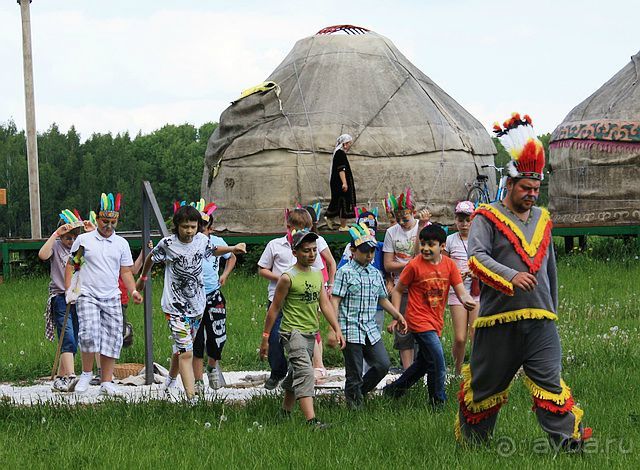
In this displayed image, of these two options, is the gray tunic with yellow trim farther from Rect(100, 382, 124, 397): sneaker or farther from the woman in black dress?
the woman in black dress

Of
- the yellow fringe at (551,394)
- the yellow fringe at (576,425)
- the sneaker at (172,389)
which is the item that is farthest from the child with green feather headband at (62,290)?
the yellow fringe at (576,425)

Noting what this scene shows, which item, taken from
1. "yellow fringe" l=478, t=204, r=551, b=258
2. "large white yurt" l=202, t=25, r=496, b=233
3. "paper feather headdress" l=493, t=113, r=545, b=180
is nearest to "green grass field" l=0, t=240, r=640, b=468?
"yellow fringe" l=478, t=204, r=551, b=258

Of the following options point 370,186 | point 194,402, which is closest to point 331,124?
point 370,186

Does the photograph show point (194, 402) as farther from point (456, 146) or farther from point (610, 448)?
point (456, 146)

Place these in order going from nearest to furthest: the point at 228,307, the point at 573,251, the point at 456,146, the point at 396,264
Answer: the point at 396,264, the point at 228,307, the point at 573,251, the point at 456,146

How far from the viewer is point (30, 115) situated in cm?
2194

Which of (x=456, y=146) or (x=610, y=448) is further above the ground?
(x=456, y=146)

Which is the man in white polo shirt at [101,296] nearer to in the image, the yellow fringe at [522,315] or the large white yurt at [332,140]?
the yellow fringe at [522,315]

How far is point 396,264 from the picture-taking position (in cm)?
864

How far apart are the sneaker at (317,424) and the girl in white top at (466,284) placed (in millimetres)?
2043

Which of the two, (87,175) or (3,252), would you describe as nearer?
(3,252)

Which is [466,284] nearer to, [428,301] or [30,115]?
[428,301]

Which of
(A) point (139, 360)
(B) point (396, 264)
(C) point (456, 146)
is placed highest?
(C) point (456, 146)

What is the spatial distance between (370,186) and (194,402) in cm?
1096
